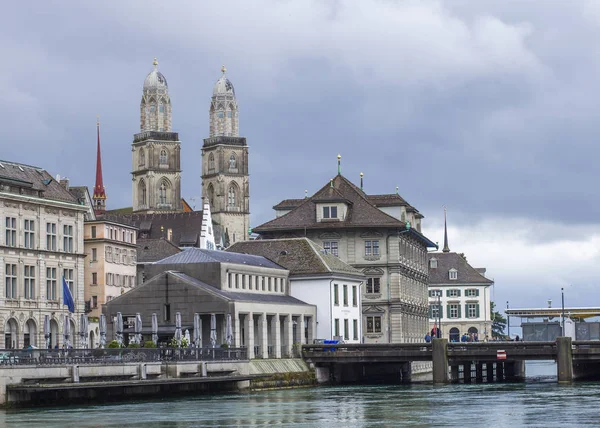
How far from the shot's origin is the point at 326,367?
349ft

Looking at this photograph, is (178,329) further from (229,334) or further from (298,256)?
(298,256)

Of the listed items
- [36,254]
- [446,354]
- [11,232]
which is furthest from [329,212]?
[446,354]

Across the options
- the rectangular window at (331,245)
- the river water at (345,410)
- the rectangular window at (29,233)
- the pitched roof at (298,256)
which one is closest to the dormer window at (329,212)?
the rectangular window at (331,245)

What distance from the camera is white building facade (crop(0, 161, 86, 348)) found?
109 m

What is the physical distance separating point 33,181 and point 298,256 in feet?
68.4

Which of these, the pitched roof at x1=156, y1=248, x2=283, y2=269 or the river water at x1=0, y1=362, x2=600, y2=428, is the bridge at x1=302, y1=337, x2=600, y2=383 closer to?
the pitched roof at x1=156, y1=248, x2=283, y2=269

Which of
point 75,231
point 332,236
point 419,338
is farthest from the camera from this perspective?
point 419,338

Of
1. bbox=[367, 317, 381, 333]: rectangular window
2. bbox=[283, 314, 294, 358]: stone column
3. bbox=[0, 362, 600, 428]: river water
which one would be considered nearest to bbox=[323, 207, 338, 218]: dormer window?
bbox=[367, 317, 381, 333]: rectangular window

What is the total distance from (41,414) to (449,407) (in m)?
19.6

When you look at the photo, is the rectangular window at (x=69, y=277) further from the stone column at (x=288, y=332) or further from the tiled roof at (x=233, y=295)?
the stone column at (x=288, y=332)

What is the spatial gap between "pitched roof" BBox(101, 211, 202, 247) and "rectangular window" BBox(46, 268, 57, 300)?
6845cm

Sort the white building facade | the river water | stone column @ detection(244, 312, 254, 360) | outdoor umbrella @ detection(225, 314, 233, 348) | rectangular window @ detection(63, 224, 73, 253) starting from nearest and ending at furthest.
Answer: the river water, outdoor umbrella @ detection(225, 314, 233, 348), stone column @ detection(244, 312, 254, 360), the white building facade, rectangular window @ detection(63, 224, 73, 253)

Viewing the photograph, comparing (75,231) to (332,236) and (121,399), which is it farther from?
(121,399)

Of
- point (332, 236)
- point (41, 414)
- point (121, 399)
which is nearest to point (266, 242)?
point (332, 236)
